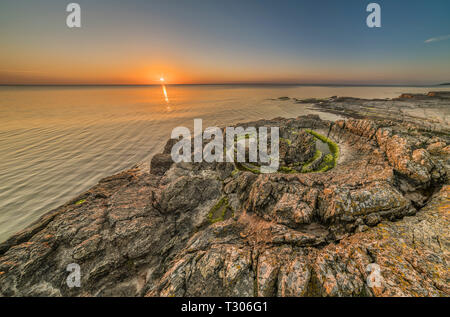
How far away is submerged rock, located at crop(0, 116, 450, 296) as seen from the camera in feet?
21.2

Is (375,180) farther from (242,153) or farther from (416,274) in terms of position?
(242,153)

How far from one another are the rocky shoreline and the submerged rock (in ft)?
0.16

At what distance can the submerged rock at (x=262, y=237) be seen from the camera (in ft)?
21.2

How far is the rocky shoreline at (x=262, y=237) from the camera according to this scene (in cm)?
646

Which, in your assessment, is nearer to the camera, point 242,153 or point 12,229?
point 12,229

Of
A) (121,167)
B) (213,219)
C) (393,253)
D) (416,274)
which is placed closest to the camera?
(416,274)

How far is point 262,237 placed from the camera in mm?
8820

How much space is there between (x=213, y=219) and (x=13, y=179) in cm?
2623

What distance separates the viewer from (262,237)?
347 inches

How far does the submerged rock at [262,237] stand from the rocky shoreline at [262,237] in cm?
5

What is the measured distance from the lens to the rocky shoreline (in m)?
6.46
